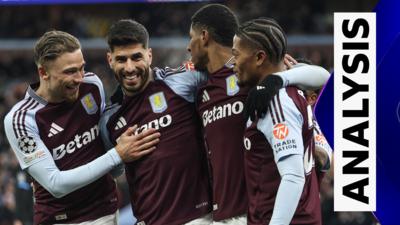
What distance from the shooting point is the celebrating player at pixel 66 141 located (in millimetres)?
5445

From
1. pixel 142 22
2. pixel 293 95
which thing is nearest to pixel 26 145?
pixel 293 95

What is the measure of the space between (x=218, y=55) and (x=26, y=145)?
4.32 feet

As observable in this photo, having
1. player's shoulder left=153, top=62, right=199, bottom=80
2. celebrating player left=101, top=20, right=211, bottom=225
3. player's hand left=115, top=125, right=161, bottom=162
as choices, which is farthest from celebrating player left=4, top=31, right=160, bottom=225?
player's shoulder left=153, top=62, right=199, bottom=80

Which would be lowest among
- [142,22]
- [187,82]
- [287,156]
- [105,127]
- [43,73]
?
[287,156]

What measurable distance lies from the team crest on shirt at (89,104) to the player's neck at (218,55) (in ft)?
2.82

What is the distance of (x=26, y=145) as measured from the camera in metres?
5.57

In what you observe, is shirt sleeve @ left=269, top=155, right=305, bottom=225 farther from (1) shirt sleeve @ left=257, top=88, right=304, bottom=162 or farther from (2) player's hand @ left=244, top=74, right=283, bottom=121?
(2) player's hand @ left=244, top=74, right=283, bottom=121

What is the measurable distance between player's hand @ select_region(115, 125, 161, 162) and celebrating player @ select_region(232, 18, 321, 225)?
2.48 ft

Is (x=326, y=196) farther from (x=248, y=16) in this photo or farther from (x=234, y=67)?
(x=248, y=16)

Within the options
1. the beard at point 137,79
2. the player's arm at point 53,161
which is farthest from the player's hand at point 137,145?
the beard at point 137,79

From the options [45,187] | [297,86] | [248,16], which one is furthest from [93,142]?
[248,16]

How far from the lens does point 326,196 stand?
11062 mm

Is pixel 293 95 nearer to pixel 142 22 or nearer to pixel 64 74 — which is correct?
pixel 64 74
